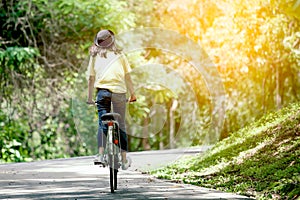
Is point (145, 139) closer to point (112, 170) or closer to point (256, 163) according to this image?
point (256, 163)

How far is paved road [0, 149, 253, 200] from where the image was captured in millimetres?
9852

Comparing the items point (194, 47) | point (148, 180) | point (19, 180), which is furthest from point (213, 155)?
point (194, 47)

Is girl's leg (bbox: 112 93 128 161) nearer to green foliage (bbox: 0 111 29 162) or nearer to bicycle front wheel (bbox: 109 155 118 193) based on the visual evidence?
bicycle front wheel (bbox: 109 155 118 193)

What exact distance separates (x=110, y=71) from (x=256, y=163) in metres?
2.85

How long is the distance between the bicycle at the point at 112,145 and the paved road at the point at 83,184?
11.0 inches

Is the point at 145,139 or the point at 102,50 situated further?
the point at 145,139

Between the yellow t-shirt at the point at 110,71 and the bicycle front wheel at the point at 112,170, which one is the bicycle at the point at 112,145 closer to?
the bicycle front wheel at the point at 112,170

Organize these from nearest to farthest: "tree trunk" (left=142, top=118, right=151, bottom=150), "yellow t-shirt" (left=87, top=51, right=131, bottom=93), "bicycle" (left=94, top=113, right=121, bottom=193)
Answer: "bicycle" (left=94, top=113, right=121, bottom=193) → "yellow t-shirt" (left=87, top=51, right=131, bottom=93) → "tree trunk" (left=142, top=118, right=151, bottom=150)

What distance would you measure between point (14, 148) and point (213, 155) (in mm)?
8202

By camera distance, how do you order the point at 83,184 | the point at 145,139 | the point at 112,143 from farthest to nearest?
the point at 145,139 < the point at 83,184 < the point at 112,143

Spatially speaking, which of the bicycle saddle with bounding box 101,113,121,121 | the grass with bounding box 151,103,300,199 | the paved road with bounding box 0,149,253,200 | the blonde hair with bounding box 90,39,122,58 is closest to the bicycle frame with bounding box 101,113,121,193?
the bicycle saddle with bounding box 101,113,121,121

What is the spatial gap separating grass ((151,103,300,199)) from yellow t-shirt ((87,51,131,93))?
1.92m

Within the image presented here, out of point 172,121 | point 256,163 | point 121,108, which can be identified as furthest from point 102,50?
point 172,121

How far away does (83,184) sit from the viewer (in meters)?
11.4
